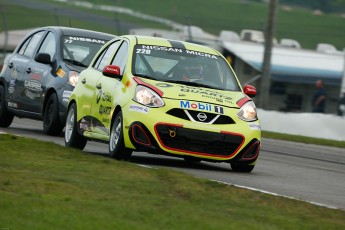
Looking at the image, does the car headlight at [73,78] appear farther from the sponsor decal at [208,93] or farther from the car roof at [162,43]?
the sponsor decal at [208,93]

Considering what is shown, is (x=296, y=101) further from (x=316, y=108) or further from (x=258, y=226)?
(x=258, y=226)

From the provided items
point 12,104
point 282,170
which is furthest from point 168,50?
point 12,104

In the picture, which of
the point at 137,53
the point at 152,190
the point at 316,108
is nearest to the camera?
the point at 152,190

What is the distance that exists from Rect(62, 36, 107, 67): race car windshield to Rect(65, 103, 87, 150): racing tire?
2594mm

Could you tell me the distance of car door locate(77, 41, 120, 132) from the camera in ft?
44.8

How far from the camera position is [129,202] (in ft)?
29.3

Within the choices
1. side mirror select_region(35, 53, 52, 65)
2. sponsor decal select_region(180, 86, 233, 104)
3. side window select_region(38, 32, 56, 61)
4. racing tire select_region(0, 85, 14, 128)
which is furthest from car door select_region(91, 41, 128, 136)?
racing tire select_region(0, 85, 14, 128)

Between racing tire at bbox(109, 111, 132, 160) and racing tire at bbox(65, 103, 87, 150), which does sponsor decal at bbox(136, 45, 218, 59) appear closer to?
racing tire at bbox(109, 111, 132, 160)

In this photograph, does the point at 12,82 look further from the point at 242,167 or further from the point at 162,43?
the point at 242,167

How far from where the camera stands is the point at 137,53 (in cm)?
1351

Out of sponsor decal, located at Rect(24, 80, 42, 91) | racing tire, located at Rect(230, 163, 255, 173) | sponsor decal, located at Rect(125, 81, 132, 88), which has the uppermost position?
sponsor decal, located at Rect(125, 81, 132, 88)

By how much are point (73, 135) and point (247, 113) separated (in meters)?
2.45

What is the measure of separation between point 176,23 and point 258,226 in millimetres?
70123

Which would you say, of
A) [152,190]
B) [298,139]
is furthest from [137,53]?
[298,139]
